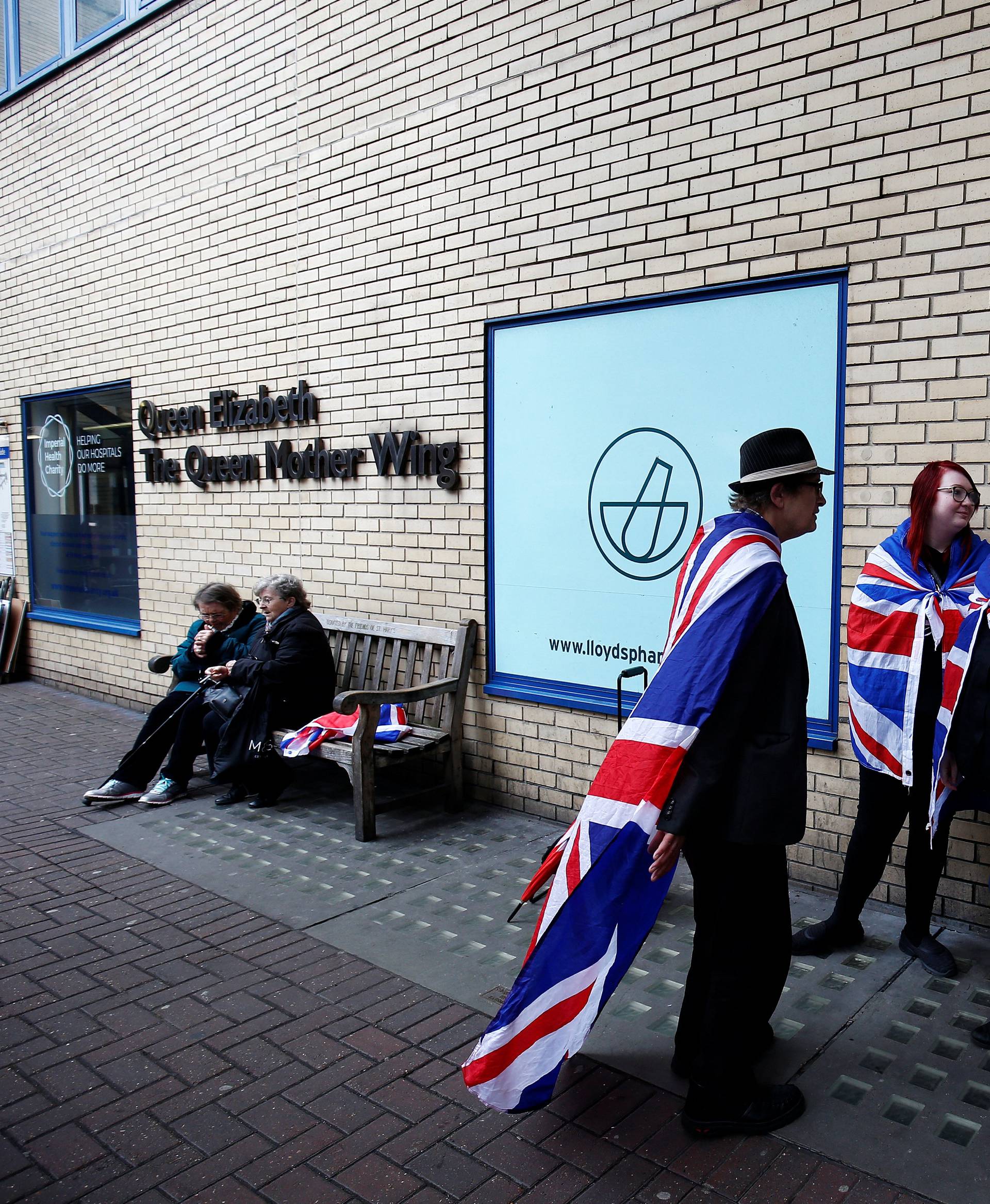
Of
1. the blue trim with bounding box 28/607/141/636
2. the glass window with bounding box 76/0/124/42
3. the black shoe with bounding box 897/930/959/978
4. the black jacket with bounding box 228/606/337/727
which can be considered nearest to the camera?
the black shoe with bounding box 897/930/959/978

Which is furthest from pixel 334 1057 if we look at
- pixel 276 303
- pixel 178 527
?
pixel 178 527

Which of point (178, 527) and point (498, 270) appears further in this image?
point (178, 527)

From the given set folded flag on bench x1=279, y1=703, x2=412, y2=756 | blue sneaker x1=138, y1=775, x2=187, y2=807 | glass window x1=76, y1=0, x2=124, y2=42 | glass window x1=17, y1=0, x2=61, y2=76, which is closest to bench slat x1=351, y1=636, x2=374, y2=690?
folded flag on bench x1=279, y1=703, x2=412, y2=756

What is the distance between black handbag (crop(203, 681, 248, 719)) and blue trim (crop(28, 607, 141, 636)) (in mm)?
2814

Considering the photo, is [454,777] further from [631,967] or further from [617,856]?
[617,856]

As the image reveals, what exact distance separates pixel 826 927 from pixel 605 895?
1.54 m

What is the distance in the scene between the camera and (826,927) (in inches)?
149

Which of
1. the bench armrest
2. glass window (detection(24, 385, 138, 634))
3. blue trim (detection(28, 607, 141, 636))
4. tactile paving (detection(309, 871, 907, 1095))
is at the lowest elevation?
tactile paving (detection(309, 871, 907, 1095))

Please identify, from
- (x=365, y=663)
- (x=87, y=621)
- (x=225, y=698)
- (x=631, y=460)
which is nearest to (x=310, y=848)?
(x=225, y=698)

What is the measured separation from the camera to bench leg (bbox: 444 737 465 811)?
221 inches

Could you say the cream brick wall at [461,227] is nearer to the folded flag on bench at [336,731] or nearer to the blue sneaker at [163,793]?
the folded flag on bench at [336,731]

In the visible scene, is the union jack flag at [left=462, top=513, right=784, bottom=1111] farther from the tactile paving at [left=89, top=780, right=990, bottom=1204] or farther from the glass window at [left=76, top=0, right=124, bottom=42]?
the glass window at [left=76, top=0, right=124, bottom=42]

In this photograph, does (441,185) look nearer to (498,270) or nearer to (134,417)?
(498,270)

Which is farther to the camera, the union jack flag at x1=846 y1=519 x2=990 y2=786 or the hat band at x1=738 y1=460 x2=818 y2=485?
the union jack flag at x1=846 y1=519 x2=990 y2=786
